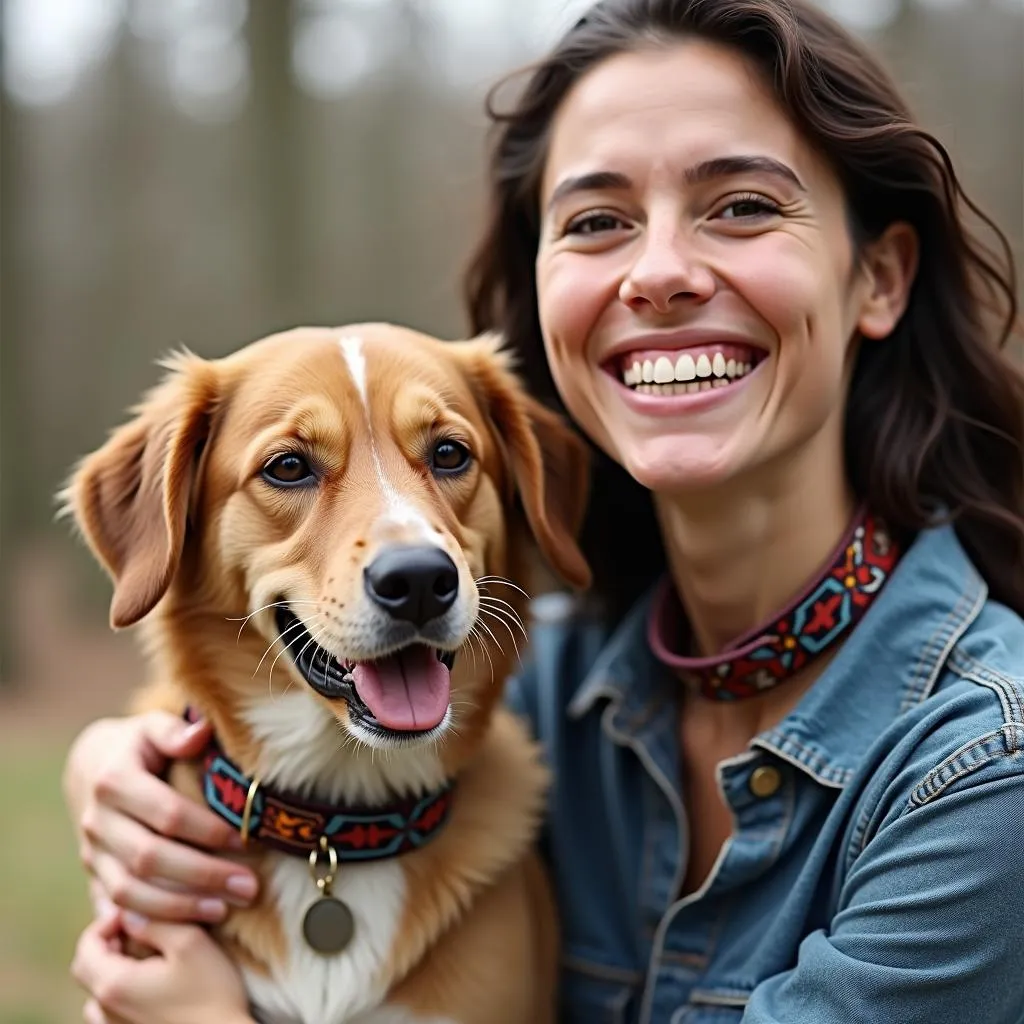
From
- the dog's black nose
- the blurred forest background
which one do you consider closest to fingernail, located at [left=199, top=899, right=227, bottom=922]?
the dog's black nose

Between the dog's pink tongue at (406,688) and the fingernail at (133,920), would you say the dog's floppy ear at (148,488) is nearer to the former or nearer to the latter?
the dog's pink tongue at (406,688)

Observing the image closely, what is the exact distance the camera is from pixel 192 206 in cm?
1136

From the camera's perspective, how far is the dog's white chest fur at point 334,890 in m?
2.35

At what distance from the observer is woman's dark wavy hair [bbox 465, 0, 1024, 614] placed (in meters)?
2.51

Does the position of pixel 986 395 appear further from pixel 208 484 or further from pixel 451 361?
pixel 208 484

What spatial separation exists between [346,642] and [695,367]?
32.3 inches

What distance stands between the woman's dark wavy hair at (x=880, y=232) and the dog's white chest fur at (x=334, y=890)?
3.89 ft

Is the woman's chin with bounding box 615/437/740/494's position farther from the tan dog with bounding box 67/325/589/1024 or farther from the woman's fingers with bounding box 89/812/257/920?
the woman's fingers with bounding box 89/812/257/920

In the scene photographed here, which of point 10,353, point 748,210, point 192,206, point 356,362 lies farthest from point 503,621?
point 192,206

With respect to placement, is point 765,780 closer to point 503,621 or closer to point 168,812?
point 503,621

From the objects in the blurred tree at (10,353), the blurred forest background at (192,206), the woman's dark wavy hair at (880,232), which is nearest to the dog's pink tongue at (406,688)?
the woman's dark wavy hair at (880,232)

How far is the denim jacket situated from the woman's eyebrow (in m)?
0.78

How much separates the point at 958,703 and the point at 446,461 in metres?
1.06

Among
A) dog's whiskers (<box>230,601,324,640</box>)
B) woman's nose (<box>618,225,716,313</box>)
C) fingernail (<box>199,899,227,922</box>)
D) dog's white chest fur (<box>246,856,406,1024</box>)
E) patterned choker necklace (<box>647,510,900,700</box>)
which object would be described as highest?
woman's nose (<box>618,225,716,313</box>)
